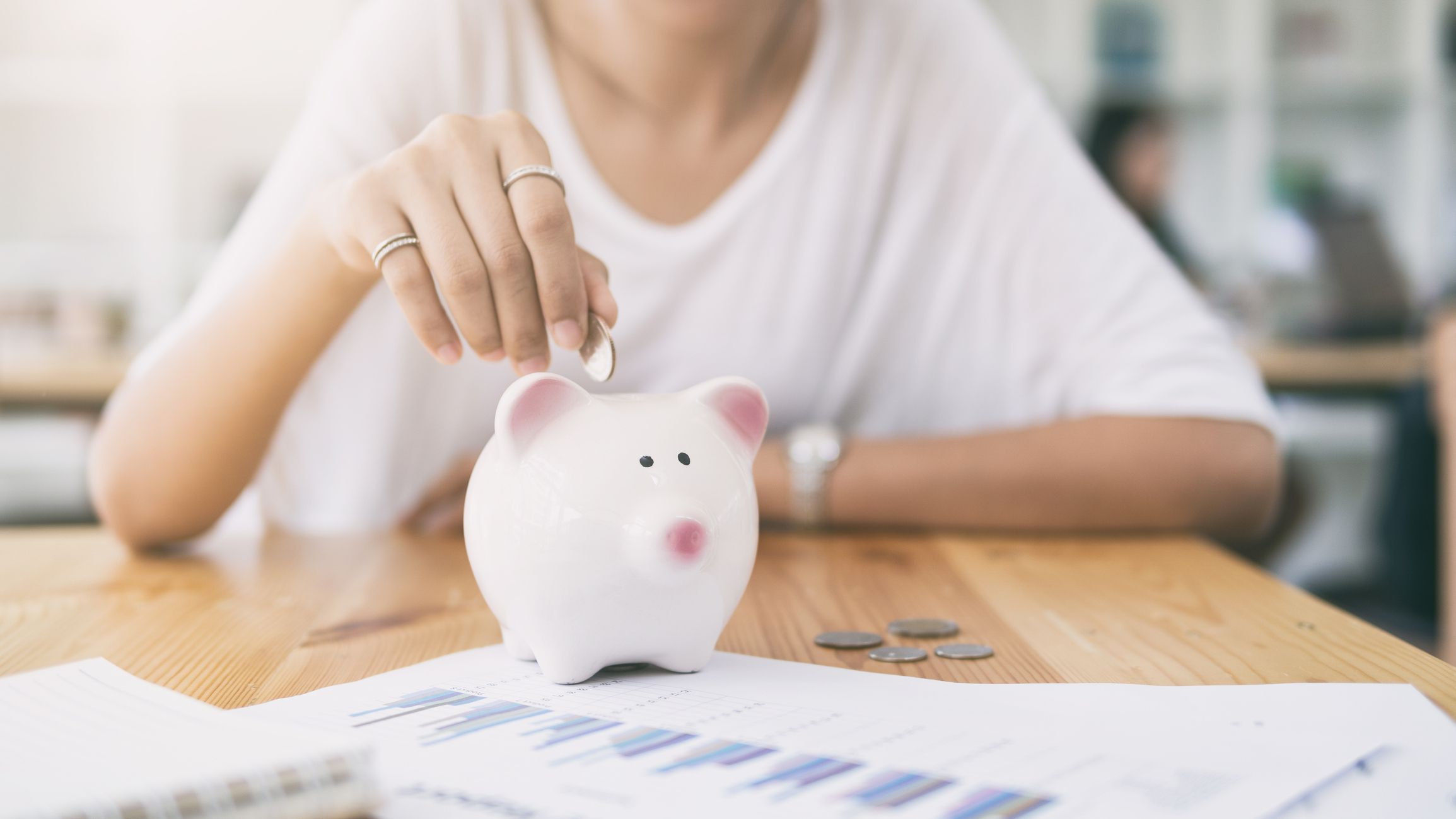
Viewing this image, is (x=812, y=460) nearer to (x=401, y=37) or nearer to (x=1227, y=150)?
(x=401, y=37)

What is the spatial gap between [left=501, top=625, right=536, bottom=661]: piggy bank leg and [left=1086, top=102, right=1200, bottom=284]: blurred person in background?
3038mm

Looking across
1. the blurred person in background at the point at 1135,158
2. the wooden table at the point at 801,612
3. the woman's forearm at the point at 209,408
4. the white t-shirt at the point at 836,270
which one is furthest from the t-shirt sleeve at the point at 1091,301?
the blurred person in background at the point at 1135,158

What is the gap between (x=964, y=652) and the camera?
54 cm

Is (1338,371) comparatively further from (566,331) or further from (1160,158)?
(566,331)

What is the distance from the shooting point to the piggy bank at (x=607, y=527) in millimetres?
465

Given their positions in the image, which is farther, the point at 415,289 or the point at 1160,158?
the point at 1160,158

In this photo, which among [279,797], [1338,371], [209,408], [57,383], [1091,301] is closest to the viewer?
[279,797]

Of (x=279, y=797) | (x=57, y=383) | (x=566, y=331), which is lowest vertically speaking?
(x=57, y=383)

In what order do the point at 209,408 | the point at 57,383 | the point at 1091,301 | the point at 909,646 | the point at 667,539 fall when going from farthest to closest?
1. the point at 57,383
2. the point at 1091,301
3. the point at 209,408
4. the point at 909,646
5. the point at 667,539

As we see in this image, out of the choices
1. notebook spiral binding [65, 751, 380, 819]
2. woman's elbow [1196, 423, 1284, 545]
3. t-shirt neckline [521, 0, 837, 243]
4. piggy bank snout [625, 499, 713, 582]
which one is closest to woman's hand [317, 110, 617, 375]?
piggy bank snout [625, 499, 713, 582]

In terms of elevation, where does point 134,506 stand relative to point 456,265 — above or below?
below

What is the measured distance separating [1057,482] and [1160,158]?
2738 mm

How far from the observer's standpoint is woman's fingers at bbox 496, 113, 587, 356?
1.81 feet

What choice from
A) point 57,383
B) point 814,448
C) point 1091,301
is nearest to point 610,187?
point 814,448
